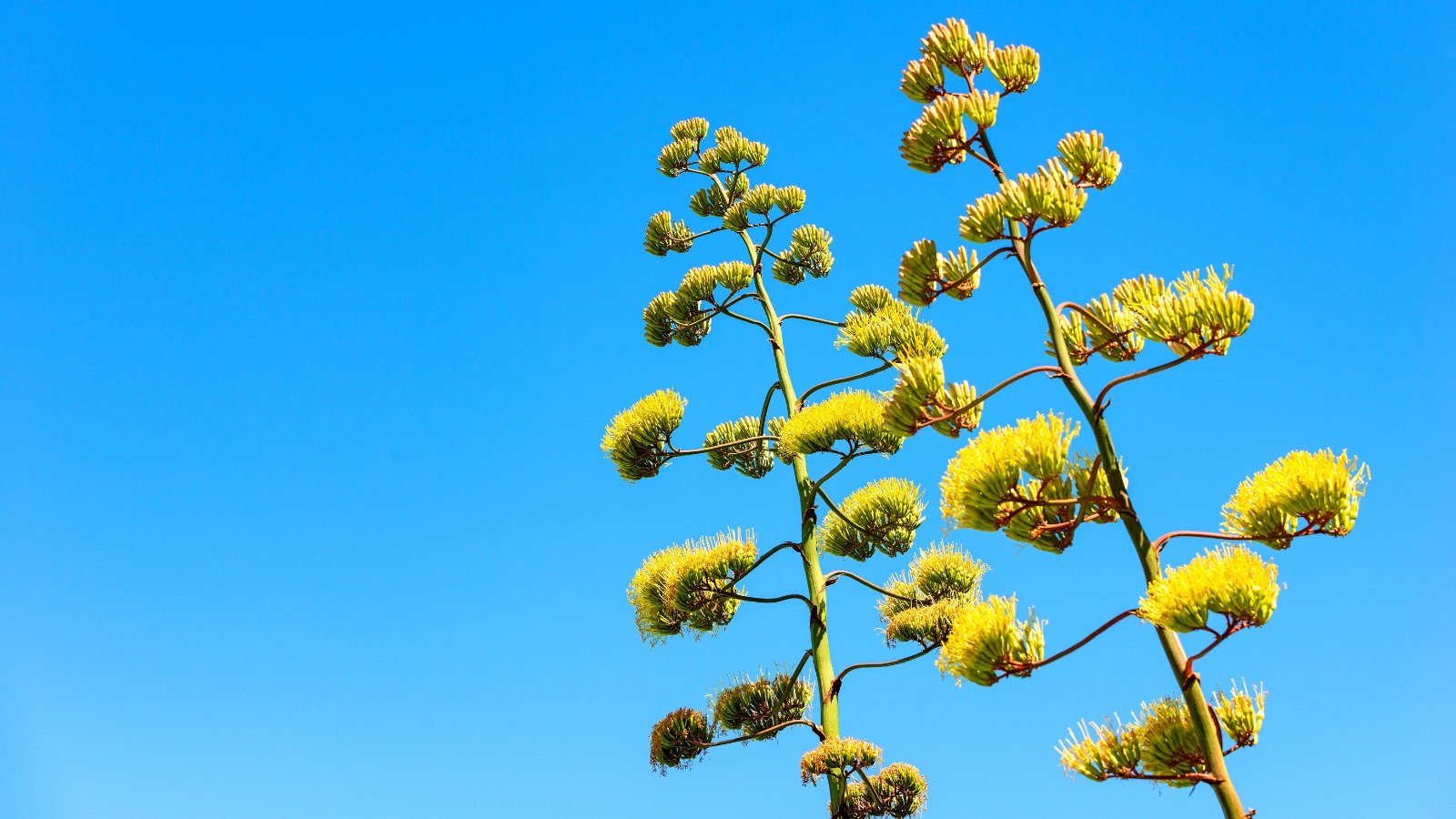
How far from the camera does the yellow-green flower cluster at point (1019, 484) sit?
3.40 m

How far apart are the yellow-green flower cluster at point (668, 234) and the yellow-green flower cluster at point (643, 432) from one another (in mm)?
1879

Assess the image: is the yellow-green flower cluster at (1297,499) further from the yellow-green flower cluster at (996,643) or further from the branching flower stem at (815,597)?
the branching flower stem at (815,597)

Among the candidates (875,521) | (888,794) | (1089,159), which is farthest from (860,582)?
(1089,159)

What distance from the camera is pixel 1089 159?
12.6 ft

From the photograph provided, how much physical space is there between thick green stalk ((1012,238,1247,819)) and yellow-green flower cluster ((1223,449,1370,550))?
0.29m

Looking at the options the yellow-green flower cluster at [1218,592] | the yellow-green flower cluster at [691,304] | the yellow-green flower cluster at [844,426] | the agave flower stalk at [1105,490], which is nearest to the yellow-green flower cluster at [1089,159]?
the agave flower stalk at [1105,490]

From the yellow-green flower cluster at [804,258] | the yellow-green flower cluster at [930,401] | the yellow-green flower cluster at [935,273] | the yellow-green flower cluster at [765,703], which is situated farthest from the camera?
the yellow-green flower cluster at [804,258]

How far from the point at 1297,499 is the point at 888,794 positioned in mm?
3165

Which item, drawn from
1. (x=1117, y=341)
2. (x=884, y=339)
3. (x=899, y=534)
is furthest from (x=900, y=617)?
(x=1117, y=341)

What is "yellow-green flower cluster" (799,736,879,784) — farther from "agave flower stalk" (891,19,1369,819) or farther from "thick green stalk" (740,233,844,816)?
"agave flower stalk" (891,19,1369,819)

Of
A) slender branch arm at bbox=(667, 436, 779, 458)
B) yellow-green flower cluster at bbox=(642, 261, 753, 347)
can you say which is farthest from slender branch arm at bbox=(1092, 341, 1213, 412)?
yellow-green flower cluster at bbox=(642, 261, 753, 347)

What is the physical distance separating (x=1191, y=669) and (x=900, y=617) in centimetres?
322

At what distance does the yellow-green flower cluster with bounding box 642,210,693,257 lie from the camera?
8305mm

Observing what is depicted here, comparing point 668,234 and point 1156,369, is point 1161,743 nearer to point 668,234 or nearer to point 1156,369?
point 1156,369
